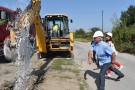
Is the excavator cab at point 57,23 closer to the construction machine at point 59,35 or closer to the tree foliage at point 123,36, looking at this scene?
the construction machine at point 59,35

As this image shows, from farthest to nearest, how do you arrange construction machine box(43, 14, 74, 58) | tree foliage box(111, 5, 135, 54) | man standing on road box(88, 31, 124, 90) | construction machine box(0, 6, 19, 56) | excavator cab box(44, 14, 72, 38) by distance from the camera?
1. tree foliage box(111, 5, 135, 54)
2. excavator cab box(44, 14, 72, 38)
3. construction machine box(43, 14, 74, 58)
4. construction machine box(0, 6, 19, 56)
5. man standing on road box(88, 31, 124, 90)

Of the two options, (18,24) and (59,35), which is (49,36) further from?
(18,24)

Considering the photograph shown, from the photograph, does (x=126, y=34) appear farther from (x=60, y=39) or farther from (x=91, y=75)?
(x=91, y=75)

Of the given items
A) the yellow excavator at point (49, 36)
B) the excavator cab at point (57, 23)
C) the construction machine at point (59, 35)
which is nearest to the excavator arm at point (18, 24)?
the yellow excavator at point (49, 36)

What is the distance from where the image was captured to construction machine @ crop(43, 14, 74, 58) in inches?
693

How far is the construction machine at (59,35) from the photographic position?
17594 millimetres

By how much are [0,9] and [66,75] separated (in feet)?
19.8

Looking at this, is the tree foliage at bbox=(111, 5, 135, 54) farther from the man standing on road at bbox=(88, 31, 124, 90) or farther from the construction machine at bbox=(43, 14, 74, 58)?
the man standing on road at bbox=(88, 31, 124, 90)

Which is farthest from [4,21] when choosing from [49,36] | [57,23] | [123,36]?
[123,36]

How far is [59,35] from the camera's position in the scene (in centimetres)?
1844

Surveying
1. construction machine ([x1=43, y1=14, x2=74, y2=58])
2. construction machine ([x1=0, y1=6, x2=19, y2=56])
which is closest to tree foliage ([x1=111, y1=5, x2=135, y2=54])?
construction machine ([x1=43, y1=14, x2=74, y2=58])

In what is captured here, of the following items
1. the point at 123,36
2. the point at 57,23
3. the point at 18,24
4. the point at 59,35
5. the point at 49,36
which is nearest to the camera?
the point at 18,24

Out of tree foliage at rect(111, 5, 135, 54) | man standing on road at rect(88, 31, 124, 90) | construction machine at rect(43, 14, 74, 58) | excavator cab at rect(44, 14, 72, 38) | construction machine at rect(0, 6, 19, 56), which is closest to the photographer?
man standing on road at rect(88, 31, 124, 90)

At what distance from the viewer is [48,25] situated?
19.0 m
